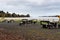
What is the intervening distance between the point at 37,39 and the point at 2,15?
119603mm

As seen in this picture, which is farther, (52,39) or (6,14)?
(6,14)

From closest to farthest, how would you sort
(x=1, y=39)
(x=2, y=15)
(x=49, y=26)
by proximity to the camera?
1. (x=1, y=39)
2. (x=49, y=26)
3. (x=2, y=15)

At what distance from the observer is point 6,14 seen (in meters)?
157

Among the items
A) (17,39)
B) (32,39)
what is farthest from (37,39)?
(17,39)

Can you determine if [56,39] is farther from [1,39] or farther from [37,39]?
[1,39]

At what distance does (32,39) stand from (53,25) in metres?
23.0

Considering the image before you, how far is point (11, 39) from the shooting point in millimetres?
29312

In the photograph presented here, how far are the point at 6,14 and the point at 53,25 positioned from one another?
10623cm

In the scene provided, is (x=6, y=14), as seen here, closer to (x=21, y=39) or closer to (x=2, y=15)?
(x=2, y=15)

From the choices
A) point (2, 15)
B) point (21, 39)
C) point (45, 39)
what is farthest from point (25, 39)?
point (2, 15)

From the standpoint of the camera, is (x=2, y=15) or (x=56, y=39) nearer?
(x=56, y=39)

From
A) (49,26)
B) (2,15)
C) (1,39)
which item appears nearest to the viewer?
(1,39)

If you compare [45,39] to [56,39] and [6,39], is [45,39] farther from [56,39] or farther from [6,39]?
[6,39]

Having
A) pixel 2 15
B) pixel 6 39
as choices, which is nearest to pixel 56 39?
pixel 6 39
